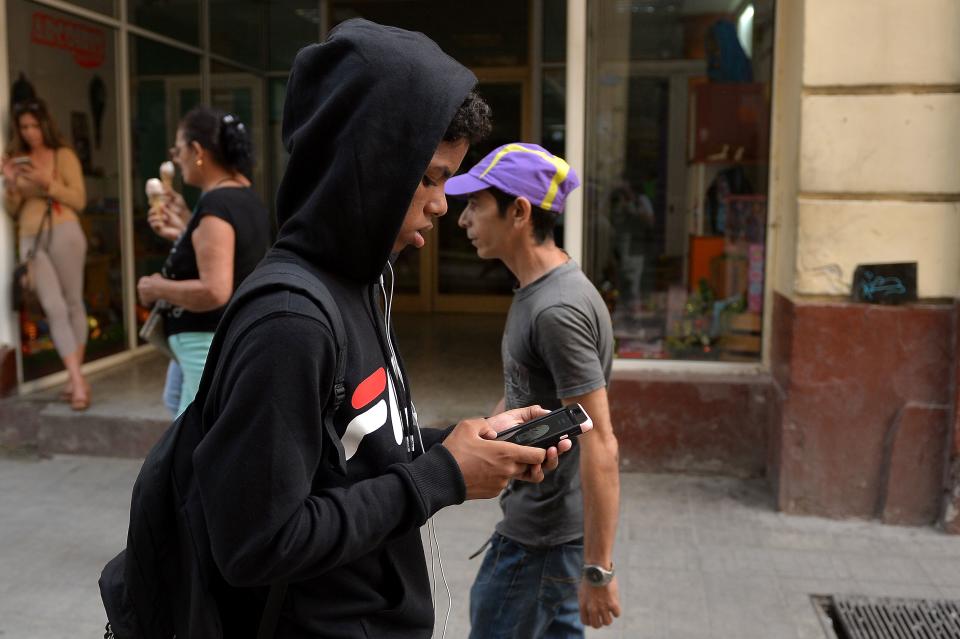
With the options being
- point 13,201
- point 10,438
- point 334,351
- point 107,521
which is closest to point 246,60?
point 13,201

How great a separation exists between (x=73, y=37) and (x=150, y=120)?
118cm

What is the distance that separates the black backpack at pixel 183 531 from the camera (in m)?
1.63

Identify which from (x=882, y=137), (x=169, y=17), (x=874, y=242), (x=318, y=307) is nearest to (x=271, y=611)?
(x=318, y=307)

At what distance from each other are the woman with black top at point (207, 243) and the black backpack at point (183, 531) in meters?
2.60

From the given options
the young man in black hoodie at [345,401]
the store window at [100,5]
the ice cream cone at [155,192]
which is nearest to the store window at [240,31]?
the store window at [100,5]

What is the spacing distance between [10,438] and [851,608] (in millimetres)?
5263

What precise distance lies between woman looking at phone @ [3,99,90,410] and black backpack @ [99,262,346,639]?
212 inches

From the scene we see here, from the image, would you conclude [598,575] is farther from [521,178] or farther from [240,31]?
[240,31]

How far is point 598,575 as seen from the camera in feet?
8.89

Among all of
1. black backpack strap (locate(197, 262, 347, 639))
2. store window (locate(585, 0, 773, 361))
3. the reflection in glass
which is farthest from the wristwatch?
the reflection in glass

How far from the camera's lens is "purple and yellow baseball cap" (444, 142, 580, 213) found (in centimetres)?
292

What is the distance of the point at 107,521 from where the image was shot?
215 inches

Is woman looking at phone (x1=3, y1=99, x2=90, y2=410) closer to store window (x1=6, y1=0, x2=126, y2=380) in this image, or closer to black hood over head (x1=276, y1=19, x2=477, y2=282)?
store window (x1=6, y1=0, x2=126, y2=380)

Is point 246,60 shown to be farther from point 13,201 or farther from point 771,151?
point 771,151
